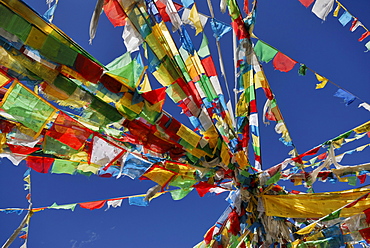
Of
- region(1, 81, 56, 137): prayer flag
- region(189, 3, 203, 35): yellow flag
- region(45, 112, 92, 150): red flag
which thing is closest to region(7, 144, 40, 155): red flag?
region(45, 112, 92, 150): red flag

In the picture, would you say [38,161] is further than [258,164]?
No

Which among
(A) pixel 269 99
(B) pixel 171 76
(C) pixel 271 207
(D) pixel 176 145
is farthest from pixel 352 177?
(B) pixel 171 76

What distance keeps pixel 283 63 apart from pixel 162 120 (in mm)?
1942

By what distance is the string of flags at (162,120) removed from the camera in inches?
86.5

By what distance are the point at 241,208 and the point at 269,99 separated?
5.63 ft

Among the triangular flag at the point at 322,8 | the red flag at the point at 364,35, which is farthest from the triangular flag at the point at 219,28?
the red flag at the point at 364,35

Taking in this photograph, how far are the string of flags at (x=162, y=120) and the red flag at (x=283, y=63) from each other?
1cm

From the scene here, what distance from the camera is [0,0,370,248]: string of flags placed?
7.21ft

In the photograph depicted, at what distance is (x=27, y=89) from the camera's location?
233cm

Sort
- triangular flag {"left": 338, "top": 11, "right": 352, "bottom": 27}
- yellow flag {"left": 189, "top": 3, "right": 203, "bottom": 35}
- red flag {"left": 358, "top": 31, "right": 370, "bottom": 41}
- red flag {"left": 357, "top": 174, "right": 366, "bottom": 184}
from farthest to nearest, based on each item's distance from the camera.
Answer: red flag {"left": 357, "top": 174, "right": 366, "bottom": 184} → red flag {"left": 358, "top": 31, "right": 370, "bottom": 41} → triangular flag {"left": 338, "top": 11, "right": 352, "bottom": 27} → yellow flag {"left": 189, "top": 3, "right": 203, "bottom": 35}

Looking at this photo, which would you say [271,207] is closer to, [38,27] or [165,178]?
[165,178]

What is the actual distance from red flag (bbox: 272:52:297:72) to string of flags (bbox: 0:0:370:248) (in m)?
0.01

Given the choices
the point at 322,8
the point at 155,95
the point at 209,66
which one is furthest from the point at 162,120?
the point at 322,8

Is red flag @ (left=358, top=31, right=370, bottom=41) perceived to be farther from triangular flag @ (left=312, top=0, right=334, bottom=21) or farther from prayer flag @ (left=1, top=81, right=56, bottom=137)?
prayer flag @ (left=1, top=81, right=56, bottom=137)
